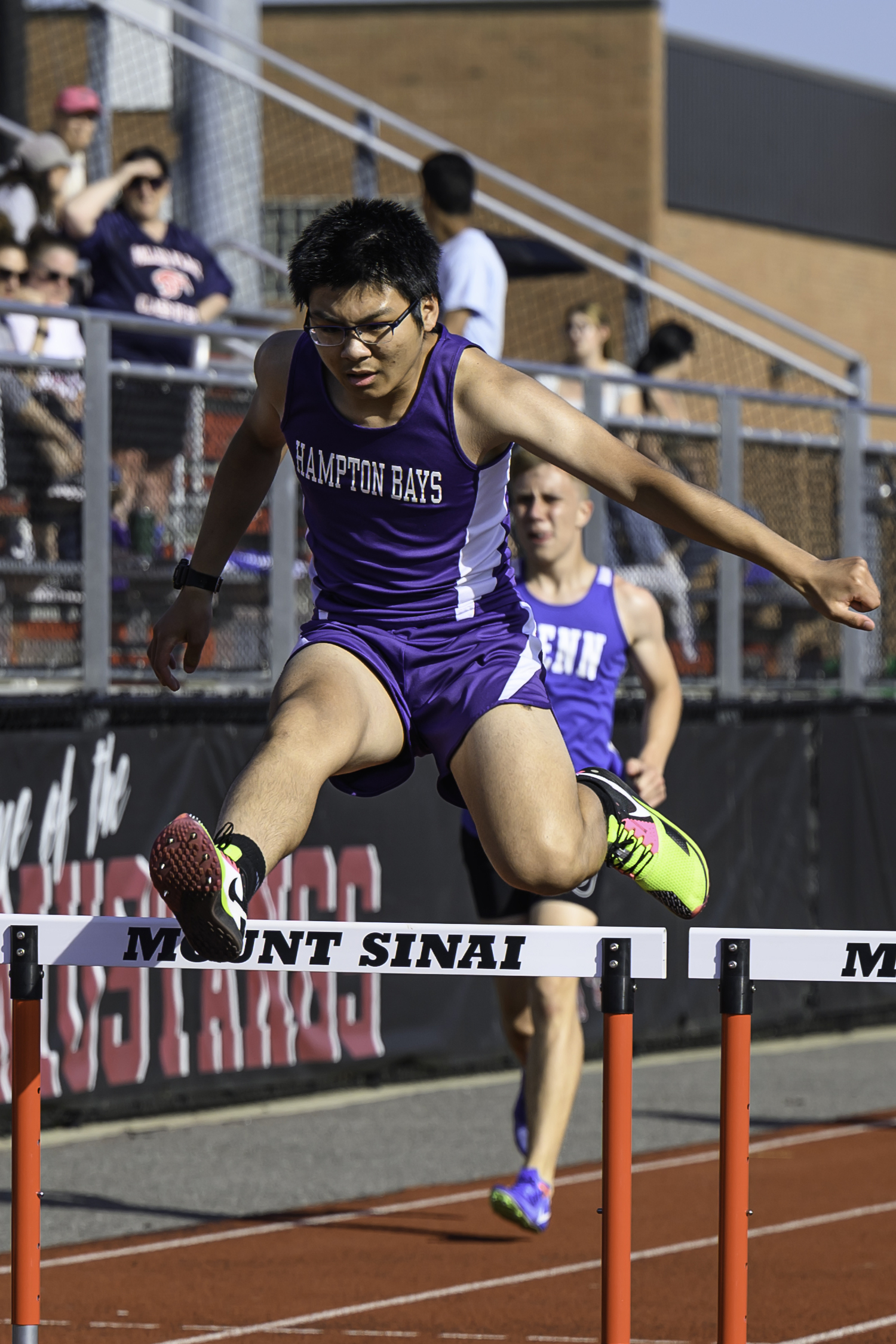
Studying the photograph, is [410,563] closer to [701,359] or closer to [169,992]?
[169,992]

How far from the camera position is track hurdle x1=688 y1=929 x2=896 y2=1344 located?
3.80 m

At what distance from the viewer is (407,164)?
11.4m

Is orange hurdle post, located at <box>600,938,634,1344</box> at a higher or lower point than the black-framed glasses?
lower

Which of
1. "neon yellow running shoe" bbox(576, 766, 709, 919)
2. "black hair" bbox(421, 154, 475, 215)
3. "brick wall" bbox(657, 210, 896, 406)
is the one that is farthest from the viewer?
"brick wall" bbox(657, 210, 896, 406)

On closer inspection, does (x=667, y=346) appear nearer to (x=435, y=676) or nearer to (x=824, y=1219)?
(x=824, y=1219)

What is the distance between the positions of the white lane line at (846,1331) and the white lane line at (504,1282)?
0.21 ft

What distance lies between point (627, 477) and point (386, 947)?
1.17 metres

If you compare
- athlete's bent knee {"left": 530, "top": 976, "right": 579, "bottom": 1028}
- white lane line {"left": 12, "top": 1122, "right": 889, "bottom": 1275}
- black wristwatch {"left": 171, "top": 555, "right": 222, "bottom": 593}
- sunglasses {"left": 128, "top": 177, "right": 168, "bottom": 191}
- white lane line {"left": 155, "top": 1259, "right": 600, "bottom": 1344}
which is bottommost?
white lane line {"left": 12, "top": 1122, "right": 889, "bottom": 1275}

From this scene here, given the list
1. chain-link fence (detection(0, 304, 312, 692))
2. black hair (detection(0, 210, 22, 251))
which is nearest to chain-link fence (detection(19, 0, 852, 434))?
black hair (detection(0, 210, 22, 251))

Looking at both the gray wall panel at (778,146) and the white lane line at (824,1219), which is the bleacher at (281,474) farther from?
the gray wall panel at (778,146)

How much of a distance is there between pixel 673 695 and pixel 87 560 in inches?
103

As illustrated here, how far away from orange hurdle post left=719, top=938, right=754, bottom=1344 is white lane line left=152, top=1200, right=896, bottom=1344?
139cm

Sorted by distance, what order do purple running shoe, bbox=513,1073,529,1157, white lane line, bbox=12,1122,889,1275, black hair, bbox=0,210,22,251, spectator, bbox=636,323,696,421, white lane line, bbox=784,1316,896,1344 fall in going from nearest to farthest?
white lane line, bbox=784,1316,896,1344 → white lane line, bbox=12,1122,889,1275 → purple running shoe, bbox=513,1073,529,1157 → black hair, bbox=0,210,22,251 → spectator, bbox=636,323,696,421

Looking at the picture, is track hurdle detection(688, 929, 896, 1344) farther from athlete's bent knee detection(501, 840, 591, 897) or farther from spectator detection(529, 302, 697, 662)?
spectator detection(529, 302, 697, 662)
